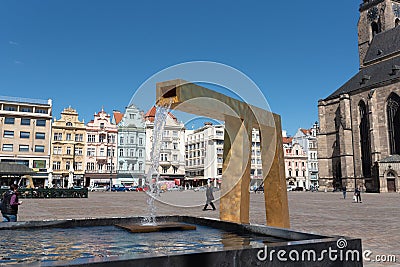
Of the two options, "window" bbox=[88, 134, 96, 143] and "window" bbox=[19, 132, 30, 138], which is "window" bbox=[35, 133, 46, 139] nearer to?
"window" bbox=[19, 132, 30, 138]

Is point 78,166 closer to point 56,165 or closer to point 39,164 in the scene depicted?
Answer: point 56,165

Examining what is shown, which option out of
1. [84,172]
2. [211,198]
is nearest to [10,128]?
[84,172]

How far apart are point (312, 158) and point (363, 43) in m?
31.8

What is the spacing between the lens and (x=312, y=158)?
8925 centimetres

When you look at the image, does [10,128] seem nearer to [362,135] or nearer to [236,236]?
[362,135]

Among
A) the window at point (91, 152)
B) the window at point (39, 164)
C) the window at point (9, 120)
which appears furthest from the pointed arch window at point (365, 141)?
the window at point (9, 120)

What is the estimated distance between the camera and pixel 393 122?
4953cm

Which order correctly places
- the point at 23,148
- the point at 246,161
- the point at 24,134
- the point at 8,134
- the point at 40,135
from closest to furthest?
the point at 246,161, the point at 8,134, the point at 23,148, the point at 24,134, the point at 40,135

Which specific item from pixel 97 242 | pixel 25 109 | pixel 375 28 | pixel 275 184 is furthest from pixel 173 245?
pixel 375 28

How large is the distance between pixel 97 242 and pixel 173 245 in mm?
1185

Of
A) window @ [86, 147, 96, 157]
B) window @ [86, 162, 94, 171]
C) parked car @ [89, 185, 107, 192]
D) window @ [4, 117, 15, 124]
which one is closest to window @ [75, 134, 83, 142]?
window @ [86, 147, 96, 157]

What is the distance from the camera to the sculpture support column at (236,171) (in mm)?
7609

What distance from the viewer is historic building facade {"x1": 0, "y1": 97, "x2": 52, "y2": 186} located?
5438 centimetres

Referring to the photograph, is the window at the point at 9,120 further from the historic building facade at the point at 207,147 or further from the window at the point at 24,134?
the historic building facade at the point at 207,147
